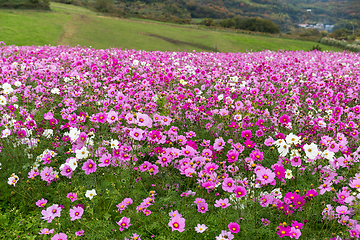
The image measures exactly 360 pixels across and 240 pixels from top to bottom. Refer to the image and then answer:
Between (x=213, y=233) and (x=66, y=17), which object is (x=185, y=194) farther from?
(x=66, y=17)

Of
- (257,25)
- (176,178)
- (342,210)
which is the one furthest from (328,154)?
(257,25)

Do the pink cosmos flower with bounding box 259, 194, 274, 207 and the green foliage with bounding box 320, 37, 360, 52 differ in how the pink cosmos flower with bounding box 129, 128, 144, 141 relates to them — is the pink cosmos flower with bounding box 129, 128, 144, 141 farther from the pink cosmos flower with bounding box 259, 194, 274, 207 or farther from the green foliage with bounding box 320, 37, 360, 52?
the green foliage with bounding box 320, 37, 360, 52

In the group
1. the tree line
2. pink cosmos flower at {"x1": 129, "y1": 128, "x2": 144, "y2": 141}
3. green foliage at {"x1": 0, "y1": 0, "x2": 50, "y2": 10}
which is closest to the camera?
pink cosmos flower at {"x1": 129, "y1": 128, "x2": 144, "y2": 141}

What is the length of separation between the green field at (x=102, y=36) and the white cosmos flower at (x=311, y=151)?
67.7ft

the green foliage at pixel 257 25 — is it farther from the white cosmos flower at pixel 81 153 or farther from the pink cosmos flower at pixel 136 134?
the white cosmos flower at pixel 81 153

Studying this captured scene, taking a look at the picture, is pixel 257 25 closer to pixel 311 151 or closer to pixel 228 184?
pixel 311 151

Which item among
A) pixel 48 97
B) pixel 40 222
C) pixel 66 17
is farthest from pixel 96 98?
pixel 66 17

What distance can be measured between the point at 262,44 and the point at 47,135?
30.6m

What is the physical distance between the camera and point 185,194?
2672 millimetres

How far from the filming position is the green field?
2023cm

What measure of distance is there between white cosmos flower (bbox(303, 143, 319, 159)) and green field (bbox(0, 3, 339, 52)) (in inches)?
812

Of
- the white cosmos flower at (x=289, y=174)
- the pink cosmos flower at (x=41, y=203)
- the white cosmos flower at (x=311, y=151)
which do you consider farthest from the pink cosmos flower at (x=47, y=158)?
the white cosmos flower at (x=311, y=151)

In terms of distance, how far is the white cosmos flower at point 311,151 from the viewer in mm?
2365

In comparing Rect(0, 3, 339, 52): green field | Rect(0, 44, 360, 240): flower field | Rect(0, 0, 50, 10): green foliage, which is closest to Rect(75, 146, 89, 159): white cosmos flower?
Rect(0, 44, 360, 240): flower field
